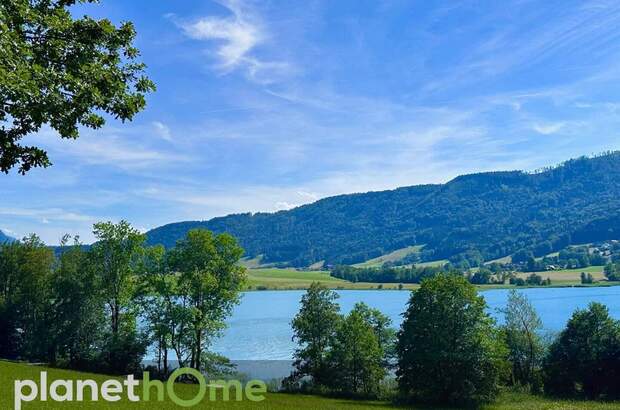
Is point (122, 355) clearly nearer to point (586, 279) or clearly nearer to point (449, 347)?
point (449, 347)

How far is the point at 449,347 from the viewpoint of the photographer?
4091 centimetres

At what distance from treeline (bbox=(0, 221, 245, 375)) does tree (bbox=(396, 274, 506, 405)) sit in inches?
612

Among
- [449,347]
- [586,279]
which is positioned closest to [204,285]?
[449,347]

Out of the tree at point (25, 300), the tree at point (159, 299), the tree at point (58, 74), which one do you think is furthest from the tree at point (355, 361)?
the tree at point (58, 74)

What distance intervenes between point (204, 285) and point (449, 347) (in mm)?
20542

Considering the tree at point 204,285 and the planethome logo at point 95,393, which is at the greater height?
the tree at point 204,285

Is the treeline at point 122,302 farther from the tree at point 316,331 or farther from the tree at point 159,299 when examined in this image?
the tree at point 316,331

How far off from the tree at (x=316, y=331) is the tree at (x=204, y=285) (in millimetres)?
7571

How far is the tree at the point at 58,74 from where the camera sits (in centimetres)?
874

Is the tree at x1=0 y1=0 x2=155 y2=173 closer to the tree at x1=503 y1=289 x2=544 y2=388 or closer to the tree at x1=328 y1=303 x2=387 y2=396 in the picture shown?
the tree at x1=328 y1=303 x2=387 y2=396

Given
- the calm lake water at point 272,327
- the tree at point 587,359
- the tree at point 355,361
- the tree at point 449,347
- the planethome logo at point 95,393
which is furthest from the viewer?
the calm lake water at point 272,327

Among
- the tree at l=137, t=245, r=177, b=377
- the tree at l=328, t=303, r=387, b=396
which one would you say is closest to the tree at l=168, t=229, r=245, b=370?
the tree at l=137, t=245, r=177, b=377

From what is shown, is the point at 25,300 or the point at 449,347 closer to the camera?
the point at 449,347

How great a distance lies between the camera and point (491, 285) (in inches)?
7785
